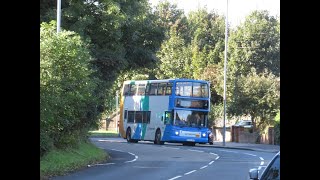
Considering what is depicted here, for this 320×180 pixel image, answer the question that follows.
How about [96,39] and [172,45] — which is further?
[172,45]

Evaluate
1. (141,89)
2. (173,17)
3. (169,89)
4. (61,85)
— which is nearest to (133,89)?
(141,89)

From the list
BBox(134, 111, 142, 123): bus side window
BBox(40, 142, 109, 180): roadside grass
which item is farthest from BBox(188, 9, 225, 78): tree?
BBox(40, 142, 109, 180): roadside grass

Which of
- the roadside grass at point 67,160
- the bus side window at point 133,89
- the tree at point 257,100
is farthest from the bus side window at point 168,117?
the roadside grass at point 67,160

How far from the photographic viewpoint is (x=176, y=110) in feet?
123

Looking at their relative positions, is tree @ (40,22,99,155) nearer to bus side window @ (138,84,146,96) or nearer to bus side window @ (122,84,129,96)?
bus side window @ (138,84,146,96)

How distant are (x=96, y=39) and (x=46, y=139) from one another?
9317mm

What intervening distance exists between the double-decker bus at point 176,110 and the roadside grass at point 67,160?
12.6 m

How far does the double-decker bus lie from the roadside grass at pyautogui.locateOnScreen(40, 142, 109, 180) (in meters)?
12.6

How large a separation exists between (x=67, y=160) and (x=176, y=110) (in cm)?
1840

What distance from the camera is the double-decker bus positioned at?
37.5 m
